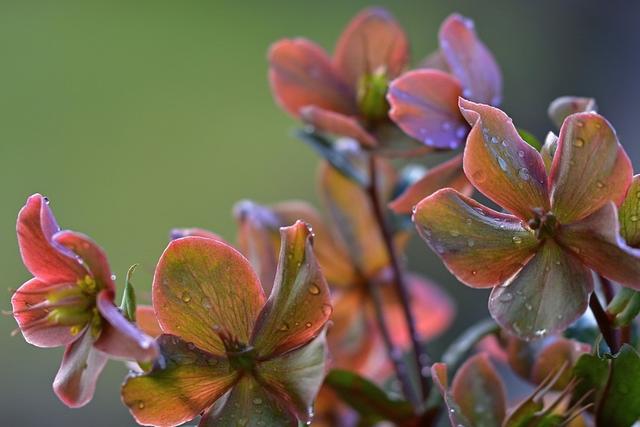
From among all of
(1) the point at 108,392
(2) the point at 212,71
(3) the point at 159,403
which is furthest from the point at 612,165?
(2) the point at 212,71

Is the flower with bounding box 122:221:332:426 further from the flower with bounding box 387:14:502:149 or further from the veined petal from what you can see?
the veined petal

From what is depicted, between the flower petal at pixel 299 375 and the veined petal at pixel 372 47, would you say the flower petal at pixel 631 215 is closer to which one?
the flower petal at pixel 299 375

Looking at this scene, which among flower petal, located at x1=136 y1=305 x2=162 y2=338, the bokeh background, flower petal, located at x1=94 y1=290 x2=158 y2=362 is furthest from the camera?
the bokeh background

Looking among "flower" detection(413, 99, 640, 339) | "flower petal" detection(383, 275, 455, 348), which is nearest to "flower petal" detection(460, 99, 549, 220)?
"flower" detection(413, 99, 640, 339)

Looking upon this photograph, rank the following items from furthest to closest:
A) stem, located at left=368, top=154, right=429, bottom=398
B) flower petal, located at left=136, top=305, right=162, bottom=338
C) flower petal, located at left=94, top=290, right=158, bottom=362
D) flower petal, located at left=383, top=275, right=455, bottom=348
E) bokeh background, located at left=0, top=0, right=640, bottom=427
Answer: bokeh background, located at left=0, top=0, right=640, bottom=427
flower petal, located at left=383, top=275, right=455, bottom=348
stem, located at left=368, top=154, right=429, bottom=398
flower petal, located at left=136, top=305, right=162, bottom=338
flower petal, located at left=94, top=290, right=158, bottom=362

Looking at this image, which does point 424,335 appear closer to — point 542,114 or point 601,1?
point 542,114

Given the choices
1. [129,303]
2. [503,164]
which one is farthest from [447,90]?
[129,303]

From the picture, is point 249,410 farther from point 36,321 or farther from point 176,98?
point 176,98
